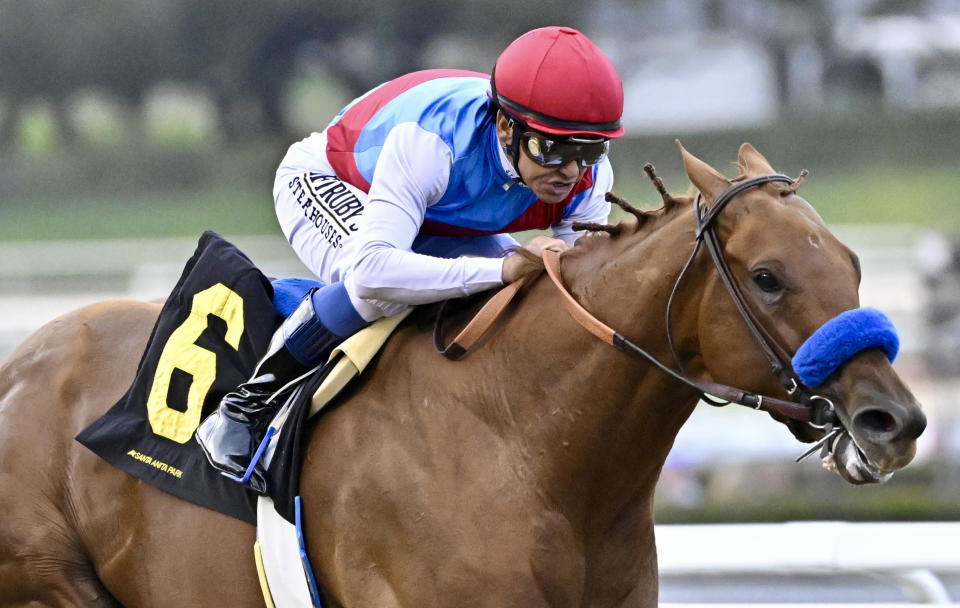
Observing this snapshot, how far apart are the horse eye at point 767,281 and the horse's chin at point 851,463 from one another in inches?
11.5

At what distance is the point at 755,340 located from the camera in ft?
8.29

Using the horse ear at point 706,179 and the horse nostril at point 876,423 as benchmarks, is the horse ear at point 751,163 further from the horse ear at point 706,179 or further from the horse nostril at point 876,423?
the horse nostril at point 876,423

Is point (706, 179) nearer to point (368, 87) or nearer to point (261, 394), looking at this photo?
point (261, 394)

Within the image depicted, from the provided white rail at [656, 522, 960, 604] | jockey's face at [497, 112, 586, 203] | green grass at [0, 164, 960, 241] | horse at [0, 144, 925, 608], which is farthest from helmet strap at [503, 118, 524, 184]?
green grass at [0, 164, 960, 241]

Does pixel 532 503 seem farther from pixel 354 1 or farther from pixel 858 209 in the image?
pixel 354 1

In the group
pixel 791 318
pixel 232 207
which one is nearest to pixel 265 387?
pixel 791 318

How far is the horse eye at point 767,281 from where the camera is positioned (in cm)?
250

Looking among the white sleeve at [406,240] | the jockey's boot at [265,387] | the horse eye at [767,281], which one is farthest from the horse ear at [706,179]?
the jockey's boot at [265,387]

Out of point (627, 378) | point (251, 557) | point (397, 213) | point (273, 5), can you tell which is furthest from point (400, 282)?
point (273, 5)

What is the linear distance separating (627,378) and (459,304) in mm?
500

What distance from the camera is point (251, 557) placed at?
3.19m

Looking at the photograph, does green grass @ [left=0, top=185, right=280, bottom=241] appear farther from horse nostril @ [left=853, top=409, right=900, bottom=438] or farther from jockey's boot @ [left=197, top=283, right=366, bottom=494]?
horse nostril @ [left=853, top=409, right=900, bottom=438]

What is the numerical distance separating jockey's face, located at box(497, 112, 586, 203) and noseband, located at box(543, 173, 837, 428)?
0.35 meters

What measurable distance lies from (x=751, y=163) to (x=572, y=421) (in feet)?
2.12
